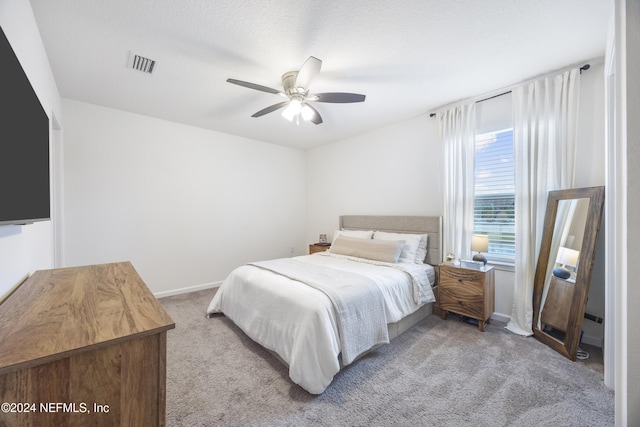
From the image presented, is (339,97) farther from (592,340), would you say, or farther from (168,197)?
(592,340)

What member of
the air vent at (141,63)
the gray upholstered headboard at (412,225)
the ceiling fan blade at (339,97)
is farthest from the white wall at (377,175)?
the air vent at (141,63)

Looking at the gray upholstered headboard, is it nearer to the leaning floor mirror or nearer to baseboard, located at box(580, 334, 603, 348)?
the leaning floor mirror

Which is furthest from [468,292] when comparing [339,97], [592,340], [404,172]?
[339,97]

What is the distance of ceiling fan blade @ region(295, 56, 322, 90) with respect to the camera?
1838 millimetres

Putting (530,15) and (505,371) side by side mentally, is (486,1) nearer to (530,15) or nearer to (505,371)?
(530,15)

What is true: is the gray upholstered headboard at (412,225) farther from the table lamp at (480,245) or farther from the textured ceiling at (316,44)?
the textured ceiling at (316,44)

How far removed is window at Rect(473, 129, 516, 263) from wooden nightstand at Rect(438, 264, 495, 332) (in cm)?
37

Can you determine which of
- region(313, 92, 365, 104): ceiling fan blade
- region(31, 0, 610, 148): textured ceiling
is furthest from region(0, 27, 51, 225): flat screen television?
region(313, 92, 365, 104): ceiling fan blade

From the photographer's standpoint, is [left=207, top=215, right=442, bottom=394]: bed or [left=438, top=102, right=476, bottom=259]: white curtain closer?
[left=207, top=215, right=442, bottom=394]: bed

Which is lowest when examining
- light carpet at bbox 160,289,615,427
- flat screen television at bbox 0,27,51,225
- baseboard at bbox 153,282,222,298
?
light carpet at bbox 160,289,615,427

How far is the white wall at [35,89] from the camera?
4.01ft

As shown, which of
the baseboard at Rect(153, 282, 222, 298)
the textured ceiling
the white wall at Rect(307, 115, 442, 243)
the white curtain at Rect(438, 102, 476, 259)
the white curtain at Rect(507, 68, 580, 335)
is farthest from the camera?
the baseboard at Rect(153, 282, 222, 298)

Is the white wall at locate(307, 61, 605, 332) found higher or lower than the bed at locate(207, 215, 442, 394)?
higher

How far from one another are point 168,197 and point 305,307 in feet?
9.64
